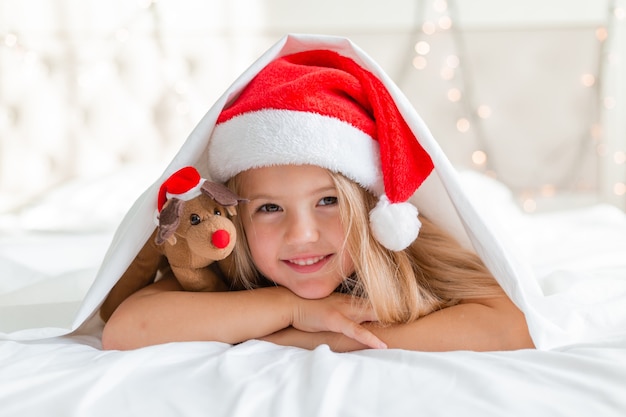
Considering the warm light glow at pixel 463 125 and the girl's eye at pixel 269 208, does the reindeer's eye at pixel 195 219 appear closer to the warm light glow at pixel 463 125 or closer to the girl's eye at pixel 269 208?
the girl's eye at pixel 269 208

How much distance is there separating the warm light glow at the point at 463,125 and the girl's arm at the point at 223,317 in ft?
5.24

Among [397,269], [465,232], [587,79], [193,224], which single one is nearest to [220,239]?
[193,224]

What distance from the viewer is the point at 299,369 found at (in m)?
0.81

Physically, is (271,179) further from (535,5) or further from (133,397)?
(535,5)

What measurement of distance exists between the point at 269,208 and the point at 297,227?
3.1 inches

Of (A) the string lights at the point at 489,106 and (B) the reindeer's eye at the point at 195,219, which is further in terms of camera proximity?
(A) the string lights at the point at 489,106

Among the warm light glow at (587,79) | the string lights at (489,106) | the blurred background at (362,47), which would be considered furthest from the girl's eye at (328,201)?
the warm light glow at (587,79)

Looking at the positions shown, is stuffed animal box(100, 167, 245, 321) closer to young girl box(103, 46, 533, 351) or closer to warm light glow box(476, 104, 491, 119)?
young girl box(103, 46, 533, 351)

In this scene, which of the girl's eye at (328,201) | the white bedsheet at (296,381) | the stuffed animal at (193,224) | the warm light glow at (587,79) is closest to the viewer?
the white bedsheet at (296,381)

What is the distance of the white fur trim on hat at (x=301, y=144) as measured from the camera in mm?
955

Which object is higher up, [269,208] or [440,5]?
[440,5]

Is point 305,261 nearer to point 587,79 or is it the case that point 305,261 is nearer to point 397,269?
point 397,269

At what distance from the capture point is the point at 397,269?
102 cm

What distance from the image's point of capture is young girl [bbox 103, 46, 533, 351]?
→ 952 mm
